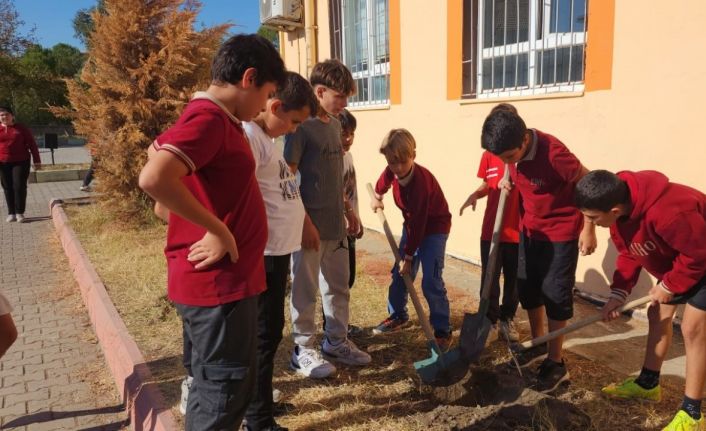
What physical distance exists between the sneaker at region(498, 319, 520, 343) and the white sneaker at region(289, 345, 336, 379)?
1182mm

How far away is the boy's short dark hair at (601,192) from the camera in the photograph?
7.88 ft

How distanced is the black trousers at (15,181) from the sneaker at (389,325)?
7568 millimetres

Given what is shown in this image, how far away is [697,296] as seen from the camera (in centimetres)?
253

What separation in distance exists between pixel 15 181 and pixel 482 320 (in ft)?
28.1

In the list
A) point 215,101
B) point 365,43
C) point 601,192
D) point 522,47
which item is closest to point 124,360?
point 215,101

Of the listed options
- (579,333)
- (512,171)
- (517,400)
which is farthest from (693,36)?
(517,400)

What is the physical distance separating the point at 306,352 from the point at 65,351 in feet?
6.85

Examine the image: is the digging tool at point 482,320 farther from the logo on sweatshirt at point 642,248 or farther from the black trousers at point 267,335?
the black trousers at point 267,335

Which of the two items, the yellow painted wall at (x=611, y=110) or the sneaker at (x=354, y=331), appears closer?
the yellow painted wall at (x=611, y=110)

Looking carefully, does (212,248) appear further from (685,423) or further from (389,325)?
(389,325)

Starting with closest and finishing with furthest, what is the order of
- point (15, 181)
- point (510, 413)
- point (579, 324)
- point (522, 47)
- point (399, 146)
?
point (510, 413)
point (579, 324)
point (399, 146)
point (522, 47)
point (15, 181)

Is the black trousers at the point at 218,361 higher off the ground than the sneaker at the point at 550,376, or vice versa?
the black trousers at the point at 218,361

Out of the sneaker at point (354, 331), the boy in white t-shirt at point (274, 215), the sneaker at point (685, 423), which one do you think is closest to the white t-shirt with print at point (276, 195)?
the boy in white t-shirt at point (274, 215)

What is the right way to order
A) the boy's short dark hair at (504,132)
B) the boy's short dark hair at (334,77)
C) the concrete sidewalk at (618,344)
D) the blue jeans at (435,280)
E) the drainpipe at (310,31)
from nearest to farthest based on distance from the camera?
the boy's short dark hair at (504,132), the boy's short dark hair at (334,77), the concrete sidewalk at (618,344), the blue jeans at (435,280), the drainpipe at (310,31)
